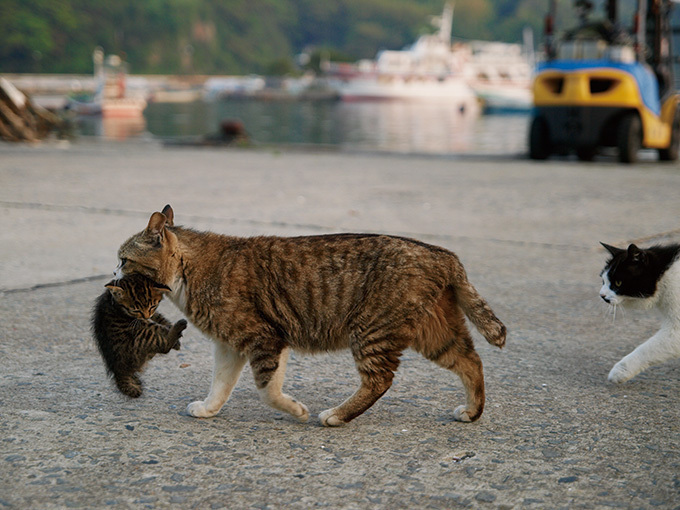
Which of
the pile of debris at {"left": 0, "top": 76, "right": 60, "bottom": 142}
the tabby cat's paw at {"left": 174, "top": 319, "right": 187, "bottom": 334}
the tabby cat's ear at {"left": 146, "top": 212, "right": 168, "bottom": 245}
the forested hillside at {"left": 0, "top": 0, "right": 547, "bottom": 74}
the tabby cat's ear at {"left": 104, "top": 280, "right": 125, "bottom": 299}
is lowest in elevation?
the tabby cat's paw at {"left": 174, "top": 319, "right": 187, "bottom": 334}

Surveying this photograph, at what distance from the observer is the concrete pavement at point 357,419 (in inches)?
100

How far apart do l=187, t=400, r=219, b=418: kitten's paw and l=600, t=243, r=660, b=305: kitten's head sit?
1.94m

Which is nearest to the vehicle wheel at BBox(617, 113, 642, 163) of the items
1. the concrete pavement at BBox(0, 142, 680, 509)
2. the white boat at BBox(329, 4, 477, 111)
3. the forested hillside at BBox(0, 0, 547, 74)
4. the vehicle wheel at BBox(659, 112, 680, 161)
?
the vehicle wheel at BBox(659, 112, 680, 161)

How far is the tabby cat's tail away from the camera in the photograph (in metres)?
3.16

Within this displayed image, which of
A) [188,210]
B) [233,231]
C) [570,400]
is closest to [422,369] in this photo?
[570,400]

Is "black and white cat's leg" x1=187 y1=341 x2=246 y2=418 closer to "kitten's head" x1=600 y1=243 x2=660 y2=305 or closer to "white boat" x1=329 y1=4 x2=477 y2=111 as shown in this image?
"kitten's head" x1=600 y1=243 x2=660 y2=305

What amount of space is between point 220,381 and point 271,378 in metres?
0.26

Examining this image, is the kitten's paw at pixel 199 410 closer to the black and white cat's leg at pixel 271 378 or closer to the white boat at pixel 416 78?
the black and white cat's leg at pixel 271 378

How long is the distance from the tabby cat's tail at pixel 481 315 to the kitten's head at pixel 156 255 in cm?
113

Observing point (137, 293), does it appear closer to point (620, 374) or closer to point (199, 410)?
point (199, 410)

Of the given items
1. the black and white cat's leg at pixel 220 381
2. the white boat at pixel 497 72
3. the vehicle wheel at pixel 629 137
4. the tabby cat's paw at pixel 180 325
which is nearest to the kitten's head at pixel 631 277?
the black and white cat's leg at pixel 220 381

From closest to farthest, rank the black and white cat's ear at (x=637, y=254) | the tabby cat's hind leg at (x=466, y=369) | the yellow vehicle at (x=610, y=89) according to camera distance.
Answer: the tabby cat's hind leg at (x=466, y=369) < the black and white cat's ear at (x=637, y=254) < the yellow vehicle at (x=610, y=89)

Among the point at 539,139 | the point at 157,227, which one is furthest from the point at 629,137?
the point at 157,227

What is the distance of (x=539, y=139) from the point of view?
13.9 meters
